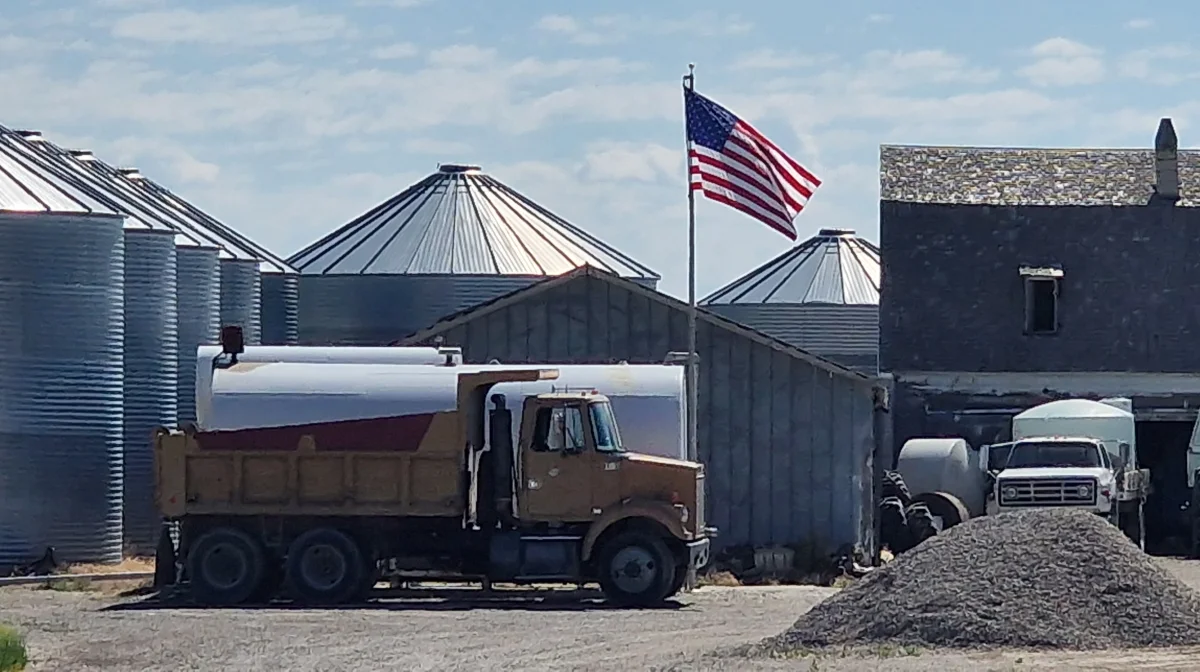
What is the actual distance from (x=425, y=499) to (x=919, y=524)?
40.2 feet

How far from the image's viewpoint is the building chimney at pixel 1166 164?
150 ft

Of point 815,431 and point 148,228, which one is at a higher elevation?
point 148,228

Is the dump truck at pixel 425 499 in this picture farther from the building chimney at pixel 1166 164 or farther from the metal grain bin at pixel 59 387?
the building chimney at pixel 1166 164

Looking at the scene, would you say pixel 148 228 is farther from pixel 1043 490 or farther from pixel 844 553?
pixel 1043 490

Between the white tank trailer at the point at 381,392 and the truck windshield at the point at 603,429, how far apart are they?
1.04 meters

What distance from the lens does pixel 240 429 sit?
25.4 metres

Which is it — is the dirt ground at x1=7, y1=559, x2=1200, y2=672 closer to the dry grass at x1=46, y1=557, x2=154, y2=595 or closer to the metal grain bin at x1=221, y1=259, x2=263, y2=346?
the dry grass at x1=46, y1=557, x2=154, y2=595

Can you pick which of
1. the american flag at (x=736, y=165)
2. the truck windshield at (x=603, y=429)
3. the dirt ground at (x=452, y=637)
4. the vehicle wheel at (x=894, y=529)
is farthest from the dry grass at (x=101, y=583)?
the vehicle wheel at (x=894, y=529)

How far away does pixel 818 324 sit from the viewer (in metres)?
54.9

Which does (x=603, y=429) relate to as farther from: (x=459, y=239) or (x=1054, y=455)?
(x=459, y=239)

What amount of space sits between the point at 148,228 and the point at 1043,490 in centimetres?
1467

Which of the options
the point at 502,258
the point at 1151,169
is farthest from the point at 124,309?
the point at 1151,169

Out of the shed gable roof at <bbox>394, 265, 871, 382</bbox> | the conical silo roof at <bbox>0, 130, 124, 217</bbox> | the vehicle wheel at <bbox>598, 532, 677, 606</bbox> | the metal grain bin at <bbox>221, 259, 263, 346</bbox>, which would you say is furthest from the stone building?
the vehicle wheel at <bbox>598, 532, 677, 606</bbox>

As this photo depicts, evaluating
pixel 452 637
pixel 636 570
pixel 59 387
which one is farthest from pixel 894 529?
pixel 452 637
